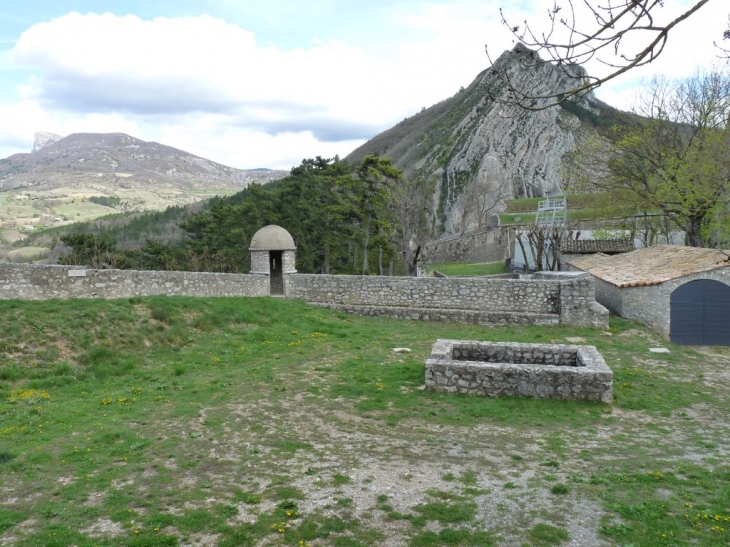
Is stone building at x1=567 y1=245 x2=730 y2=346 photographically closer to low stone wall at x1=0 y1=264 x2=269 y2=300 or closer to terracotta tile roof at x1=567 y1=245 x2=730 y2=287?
terracotta tile roof at x1=567 y1=245 x2=730 y2=287

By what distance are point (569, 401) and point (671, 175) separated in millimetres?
20498

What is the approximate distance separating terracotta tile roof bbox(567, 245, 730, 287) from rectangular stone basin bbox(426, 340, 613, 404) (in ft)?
23.9

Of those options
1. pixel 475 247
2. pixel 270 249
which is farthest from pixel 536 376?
pixel 475 247

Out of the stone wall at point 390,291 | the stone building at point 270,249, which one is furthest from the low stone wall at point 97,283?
the stone building at point 270,249

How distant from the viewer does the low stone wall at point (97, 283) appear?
44.7 ft

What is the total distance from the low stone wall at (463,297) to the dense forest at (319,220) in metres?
A: 9.87

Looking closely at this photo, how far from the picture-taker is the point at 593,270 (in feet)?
74.8

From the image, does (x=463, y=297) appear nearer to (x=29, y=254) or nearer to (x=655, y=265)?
(x=655, y=265)

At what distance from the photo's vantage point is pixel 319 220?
120 feet

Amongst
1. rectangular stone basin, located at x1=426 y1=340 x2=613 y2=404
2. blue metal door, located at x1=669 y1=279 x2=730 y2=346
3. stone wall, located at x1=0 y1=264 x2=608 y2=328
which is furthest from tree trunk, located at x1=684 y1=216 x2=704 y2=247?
rectangular stone basin, located at x1=426 y1=340 x2=613 y2=404

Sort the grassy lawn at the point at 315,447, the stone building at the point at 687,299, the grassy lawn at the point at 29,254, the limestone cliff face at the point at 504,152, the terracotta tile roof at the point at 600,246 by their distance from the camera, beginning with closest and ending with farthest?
the grassy lawn at the point at 315,447
the stone building at the point at 687,299
the terracotta tile roof at the point at 600,246
the grassy lawn at the point at 29,254
the limestone cliff face at the point at 504,152

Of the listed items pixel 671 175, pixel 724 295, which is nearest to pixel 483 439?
pixel 724 295

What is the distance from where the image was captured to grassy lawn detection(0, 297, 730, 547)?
17.6 feet

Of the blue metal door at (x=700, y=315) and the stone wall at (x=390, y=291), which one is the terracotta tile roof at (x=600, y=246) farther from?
the blue metal door at (x=700, y=315)
